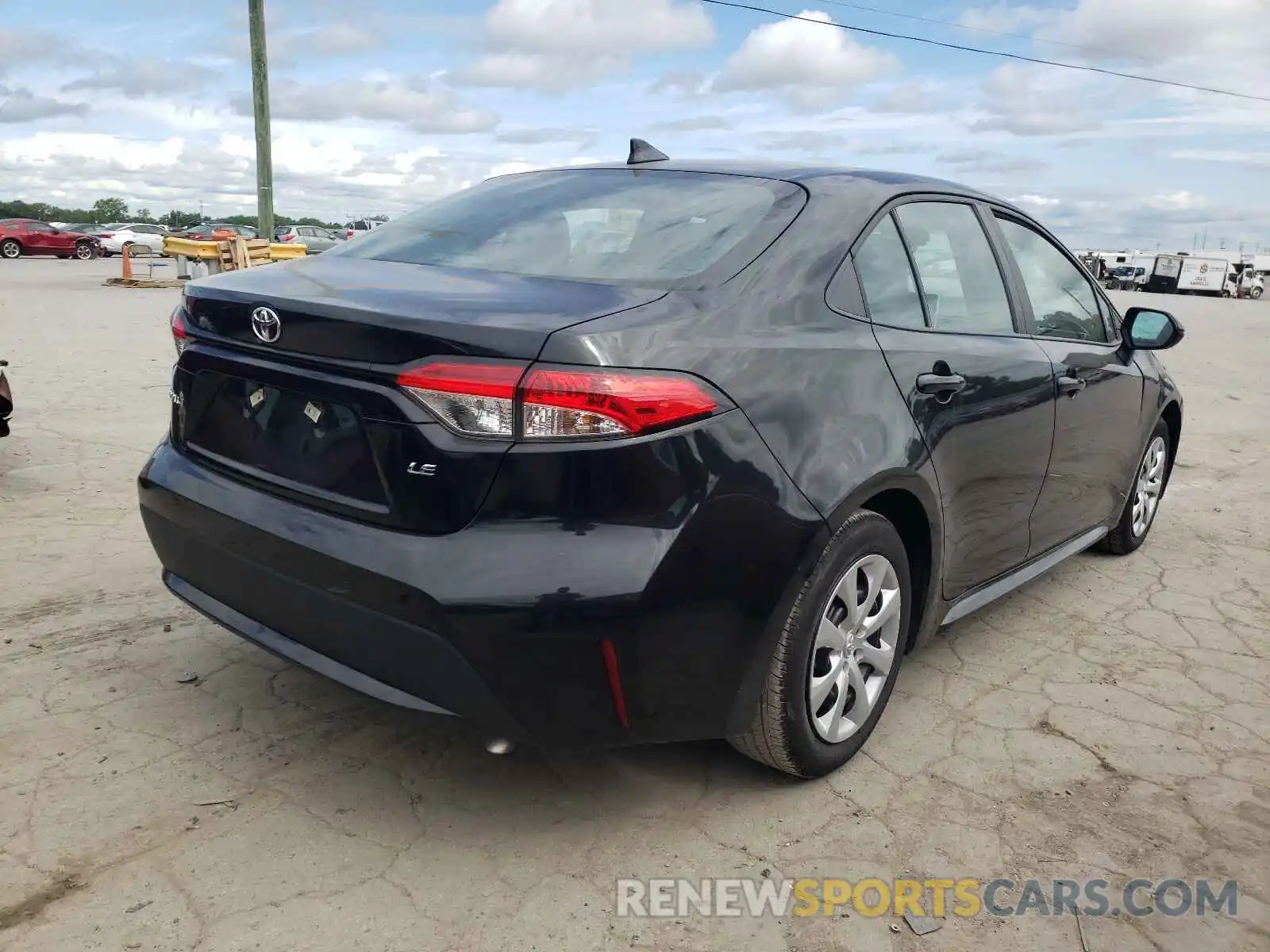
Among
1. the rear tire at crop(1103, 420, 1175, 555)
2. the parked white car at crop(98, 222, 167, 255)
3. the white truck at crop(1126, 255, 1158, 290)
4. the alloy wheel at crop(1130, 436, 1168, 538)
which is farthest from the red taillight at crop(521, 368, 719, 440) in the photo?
the white truck at crop(1126, 255, 1158, 290)

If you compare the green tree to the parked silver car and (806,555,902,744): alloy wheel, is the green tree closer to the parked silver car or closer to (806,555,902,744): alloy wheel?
the parked silver car

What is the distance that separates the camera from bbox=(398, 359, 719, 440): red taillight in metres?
2.07

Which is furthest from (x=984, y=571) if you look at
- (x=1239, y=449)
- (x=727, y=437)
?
(x=1239, y=449)

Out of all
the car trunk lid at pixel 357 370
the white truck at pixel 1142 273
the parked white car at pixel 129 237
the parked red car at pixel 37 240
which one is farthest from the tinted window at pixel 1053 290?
the white truck at pixel 1142 273

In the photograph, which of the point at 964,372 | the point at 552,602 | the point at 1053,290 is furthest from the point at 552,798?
the point at 1053,290

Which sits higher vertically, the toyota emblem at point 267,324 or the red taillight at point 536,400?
the toyota emblem at point 267,324

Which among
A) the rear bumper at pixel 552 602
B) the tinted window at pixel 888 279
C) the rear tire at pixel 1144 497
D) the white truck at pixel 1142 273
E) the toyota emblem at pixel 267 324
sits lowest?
the white truck at pixel 1142 273

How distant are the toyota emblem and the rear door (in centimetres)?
149

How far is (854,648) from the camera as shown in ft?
8.97

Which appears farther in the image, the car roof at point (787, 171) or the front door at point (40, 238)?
the front door at point (40, 238)

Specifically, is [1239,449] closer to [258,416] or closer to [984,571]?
[984,571]

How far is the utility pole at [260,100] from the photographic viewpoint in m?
16.3

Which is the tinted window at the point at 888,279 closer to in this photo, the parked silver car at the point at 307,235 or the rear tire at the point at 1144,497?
the rear tire at the point at 1144,497

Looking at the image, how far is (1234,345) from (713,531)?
17769 millimetres
